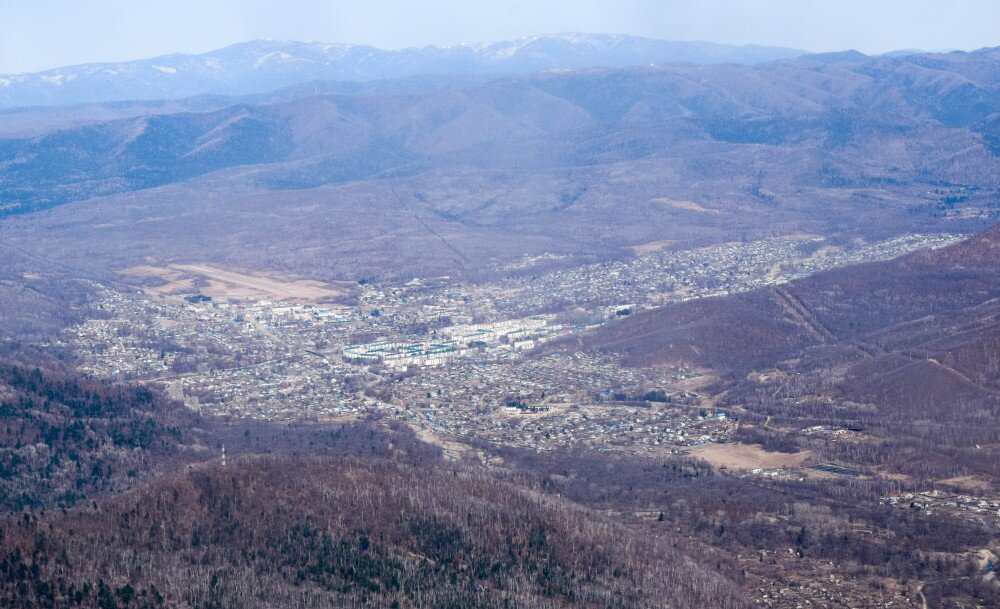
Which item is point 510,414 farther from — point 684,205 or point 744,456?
point 684,205

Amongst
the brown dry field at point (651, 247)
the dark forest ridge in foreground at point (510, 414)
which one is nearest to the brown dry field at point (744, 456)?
the dark forest ridge in foreground at point (510, 414)

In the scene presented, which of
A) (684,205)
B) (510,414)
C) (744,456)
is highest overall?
(744,456)

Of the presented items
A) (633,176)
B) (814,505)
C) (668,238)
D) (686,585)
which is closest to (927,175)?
Result: (633,176)

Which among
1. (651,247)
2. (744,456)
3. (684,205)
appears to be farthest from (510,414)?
(684,205)

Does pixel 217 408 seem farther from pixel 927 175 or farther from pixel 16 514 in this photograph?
pixel 927 175

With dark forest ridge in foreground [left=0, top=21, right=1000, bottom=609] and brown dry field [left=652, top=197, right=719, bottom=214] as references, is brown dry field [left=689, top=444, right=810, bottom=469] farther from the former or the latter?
brown dry field [left=652, top=197, right=719, bottom=214]

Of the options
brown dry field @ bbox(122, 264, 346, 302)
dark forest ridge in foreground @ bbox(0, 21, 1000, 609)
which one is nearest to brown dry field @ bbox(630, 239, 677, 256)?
dark forest ridge in foreground @ bbox(0, 21, 1000, 609)
